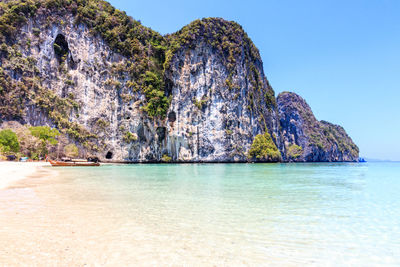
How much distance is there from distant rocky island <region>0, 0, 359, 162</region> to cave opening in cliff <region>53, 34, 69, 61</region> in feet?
0.61

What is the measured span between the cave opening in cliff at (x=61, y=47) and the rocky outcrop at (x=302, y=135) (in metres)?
73.9

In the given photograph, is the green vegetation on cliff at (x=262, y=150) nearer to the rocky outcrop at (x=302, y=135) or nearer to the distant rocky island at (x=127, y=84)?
the distant rocky island at (x=127, y=84)

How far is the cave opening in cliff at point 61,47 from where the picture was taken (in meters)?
45.5

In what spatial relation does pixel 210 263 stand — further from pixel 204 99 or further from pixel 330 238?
pixel 204 99

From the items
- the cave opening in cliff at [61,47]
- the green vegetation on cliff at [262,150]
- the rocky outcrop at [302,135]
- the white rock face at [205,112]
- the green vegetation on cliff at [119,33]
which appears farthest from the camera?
the rocky outcrop at [302,135]

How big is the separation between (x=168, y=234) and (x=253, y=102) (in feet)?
186

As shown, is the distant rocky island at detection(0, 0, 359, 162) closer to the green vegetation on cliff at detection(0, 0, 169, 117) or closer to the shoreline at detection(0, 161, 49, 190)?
the green vegetation on cliff at detection(0, 0, 169, 117)

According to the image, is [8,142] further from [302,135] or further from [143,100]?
[302,135]

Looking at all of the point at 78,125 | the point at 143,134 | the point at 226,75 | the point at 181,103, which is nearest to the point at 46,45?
the point at 78,125

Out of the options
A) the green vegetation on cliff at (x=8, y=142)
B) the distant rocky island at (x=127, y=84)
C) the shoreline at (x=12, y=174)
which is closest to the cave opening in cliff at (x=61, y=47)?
the distant rocky island at (x=127, y=84)

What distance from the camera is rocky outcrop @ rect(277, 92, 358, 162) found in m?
94.7

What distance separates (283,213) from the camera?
243 inches

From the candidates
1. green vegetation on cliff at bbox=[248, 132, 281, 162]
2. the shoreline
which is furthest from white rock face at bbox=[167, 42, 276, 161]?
the shoreline

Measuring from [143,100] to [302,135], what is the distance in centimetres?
7124
